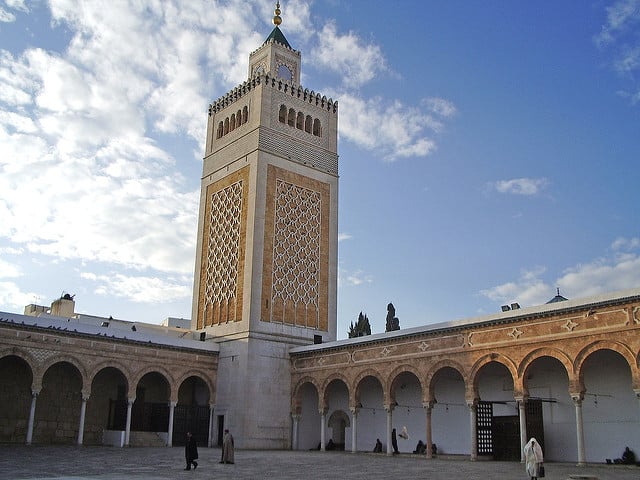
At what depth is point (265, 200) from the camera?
2427 centimetres

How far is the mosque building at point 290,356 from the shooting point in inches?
626

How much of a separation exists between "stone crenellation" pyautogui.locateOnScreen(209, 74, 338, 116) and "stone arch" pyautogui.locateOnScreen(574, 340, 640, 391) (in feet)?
51.3

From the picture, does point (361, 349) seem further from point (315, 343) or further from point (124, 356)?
point (124, 356)

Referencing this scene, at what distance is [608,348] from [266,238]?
1279 cm

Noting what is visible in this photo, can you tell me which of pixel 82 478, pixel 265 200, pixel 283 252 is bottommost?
pixel 82 478

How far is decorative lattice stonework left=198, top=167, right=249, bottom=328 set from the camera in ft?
78.8

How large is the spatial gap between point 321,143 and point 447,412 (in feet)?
39.3

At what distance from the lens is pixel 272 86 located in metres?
25.6

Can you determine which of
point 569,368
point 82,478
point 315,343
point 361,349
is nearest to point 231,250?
point 315,343

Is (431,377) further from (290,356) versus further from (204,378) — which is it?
(204,378)

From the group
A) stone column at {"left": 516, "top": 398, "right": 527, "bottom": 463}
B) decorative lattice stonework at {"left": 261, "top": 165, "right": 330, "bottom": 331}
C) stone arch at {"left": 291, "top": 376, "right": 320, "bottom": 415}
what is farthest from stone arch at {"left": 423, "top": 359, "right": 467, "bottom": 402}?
decorative lattice stonework at {"left": 261, "top": 165, "right": 330, "bottom": 331}

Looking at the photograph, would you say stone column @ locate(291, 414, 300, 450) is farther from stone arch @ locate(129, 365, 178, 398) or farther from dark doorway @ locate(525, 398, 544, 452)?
dark doorway @ locate(525, 398, 544, 452)

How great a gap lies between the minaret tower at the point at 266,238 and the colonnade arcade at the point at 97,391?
1.21m

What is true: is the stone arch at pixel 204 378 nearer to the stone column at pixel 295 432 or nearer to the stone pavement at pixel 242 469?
the stone column at pixel 295 432
